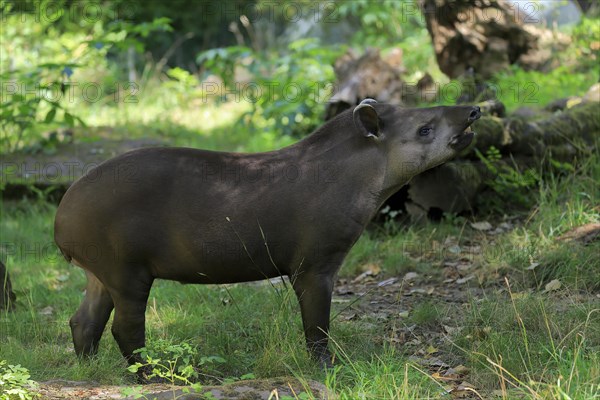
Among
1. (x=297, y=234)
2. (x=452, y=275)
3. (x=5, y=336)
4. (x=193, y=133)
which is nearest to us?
(x=297, y=234)

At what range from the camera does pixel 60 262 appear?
26.0 ft

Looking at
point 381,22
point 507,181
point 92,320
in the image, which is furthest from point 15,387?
point 381,22

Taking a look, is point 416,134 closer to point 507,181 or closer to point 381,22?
point 507,181

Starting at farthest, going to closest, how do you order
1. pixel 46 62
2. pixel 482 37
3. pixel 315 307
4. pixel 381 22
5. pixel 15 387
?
1. pixel 381 22
2. pixel 482 37
3. pixel 46 62
4. pixel 315 307
5. pixel 15 387

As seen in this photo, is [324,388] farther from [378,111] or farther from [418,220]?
[418,220]

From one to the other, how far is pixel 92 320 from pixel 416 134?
2.42m

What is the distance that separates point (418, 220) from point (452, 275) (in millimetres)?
1051

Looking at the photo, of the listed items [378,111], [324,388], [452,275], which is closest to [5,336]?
[324,388]

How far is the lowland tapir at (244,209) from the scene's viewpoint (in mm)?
4828

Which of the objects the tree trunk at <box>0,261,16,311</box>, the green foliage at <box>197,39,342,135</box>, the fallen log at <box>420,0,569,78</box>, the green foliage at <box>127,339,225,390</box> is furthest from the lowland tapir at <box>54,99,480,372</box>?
the fallen log at <box>420,0,569,78</box>

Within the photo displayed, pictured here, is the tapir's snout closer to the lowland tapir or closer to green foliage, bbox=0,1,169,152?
the lowland tapir

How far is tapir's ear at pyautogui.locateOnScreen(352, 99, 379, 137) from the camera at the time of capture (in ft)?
16.3

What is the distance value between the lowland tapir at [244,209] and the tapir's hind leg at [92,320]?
192 mm

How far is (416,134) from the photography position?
199 inches
